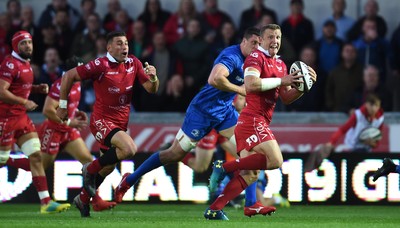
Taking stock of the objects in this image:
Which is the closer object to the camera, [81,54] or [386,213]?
[386,213]

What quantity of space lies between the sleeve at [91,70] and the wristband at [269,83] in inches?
88.0

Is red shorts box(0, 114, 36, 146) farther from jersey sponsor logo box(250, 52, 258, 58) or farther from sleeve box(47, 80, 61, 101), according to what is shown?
jersey sponsor logo box(250, 52, 258, 58)

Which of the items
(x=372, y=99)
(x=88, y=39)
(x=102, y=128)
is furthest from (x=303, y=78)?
(x=88, y=39)

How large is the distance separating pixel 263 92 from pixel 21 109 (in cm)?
397

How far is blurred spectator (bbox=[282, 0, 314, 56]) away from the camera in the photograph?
67.4ft

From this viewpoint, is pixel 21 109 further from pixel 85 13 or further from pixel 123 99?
pixel 85 13

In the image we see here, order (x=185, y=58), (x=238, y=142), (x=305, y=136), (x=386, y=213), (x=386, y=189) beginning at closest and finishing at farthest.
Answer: (x=238, y=142)
(x=386, y=213)
(x=386, y=189)
(x=305, y=136)
(x=185, y=58)

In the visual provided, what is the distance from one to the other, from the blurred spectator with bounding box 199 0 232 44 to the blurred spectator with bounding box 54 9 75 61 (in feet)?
8.42

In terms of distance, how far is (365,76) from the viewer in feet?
63.2

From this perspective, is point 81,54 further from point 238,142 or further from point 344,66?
point 238,142

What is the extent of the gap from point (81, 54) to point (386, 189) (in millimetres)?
6559

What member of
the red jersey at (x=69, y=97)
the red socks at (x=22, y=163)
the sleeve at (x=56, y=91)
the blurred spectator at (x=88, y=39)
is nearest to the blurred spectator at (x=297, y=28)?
the blurred spectator at (x=88, y=39)

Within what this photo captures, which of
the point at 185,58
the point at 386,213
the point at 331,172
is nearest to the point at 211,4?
the point at 185,58

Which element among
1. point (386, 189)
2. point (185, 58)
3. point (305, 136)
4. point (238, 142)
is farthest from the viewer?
point (185, 58)
